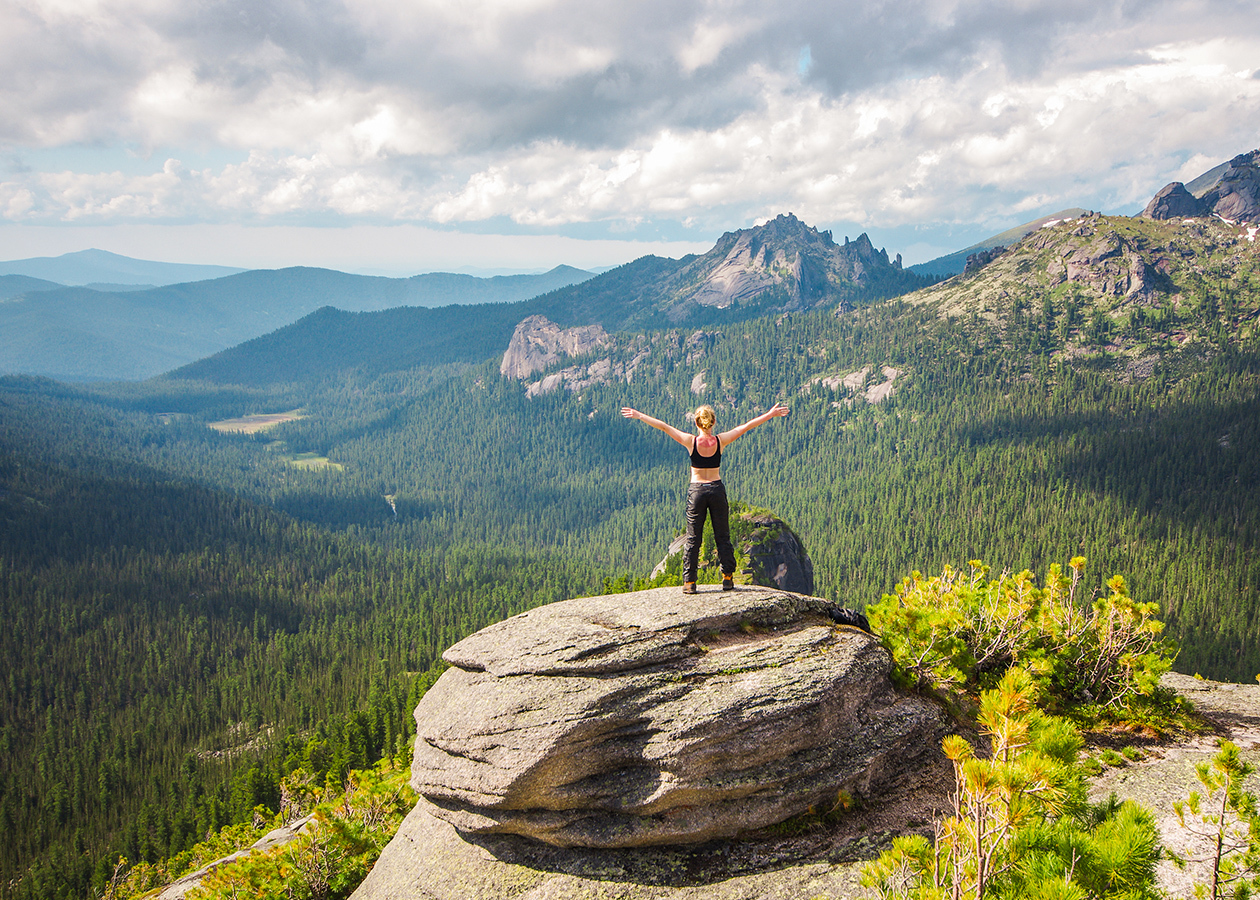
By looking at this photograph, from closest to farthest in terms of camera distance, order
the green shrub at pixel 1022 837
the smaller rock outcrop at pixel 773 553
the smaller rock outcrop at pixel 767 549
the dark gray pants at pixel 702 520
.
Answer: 1. the green shrub at pixel 1022 837
2. the dark gray pants at pixel 702 520
3. the smaller rock outcrop at pixel 767 549
4. the smaller rock outcrop at pixel 773 553

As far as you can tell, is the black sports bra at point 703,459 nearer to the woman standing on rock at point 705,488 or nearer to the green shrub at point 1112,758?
the woman standing on rock at point 705,488

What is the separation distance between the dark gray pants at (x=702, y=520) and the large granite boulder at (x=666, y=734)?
185 centimetres

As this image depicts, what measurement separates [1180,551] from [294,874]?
165 metres

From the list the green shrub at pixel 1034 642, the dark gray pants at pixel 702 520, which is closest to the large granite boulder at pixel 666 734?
the green shrub at pixel 1034 642

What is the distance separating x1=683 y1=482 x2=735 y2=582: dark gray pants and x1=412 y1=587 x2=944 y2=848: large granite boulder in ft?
6.06

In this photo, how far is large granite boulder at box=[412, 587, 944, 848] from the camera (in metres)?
16.4

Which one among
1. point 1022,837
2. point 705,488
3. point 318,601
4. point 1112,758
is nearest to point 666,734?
point 705,488

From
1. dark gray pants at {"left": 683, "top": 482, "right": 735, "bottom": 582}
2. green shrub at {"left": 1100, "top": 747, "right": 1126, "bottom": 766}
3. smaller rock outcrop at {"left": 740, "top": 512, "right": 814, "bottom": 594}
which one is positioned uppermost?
dark gray pants at {"left": 683, "top": 482, "right": 735, "bottom": 582}

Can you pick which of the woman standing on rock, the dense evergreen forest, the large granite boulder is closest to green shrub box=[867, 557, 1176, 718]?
the large granite boulder

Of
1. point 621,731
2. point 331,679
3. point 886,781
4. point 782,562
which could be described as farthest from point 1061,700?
point 331,679

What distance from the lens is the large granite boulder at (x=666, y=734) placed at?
644 inches

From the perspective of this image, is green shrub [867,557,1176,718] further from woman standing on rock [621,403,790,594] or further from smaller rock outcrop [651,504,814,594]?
smaller rock outcrop [651,504,814,594]

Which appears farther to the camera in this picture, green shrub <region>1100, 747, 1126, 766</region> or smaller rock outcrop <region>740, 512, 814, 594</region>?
smaller rock outcrop <region>740, 512, 814, 594</region>

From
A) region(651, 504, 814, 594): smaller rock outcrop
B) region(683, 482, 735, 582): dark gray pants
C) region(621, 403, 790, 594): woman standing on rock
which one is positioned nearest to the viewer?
region(621, 403, 790, 594): woman standing on rock
